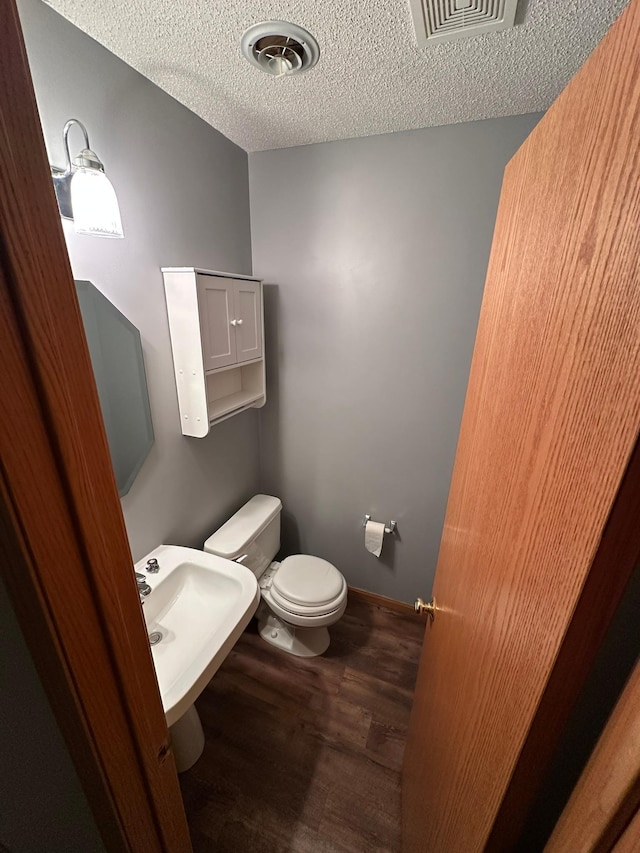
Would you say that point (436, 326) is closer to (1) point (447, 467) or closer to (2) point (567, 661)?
(1) point (447, 467)

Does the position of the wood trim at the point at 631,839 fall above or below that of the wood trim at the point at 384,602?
above

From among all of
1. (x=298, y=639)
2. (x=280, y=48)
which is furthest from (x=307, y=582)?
(x=280, y=48)

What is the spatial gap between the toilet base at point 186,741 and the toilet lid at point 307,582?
56 cm

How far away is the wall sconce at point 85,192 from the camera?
85cm

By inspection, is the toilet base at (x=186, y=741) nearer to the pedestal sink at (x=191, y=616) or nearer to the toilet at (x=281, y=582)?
the pedestal sink at (x=191, y=616)

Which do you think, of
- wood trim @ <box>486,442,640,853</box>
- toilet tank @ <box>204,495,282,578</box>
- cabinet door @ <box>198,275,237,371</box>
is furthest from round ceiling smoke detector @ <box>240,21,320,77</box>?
toilet tank @ <box>204,495,282,578</box>

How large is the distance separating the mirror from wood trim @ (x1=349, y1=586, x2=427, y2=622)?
1514mm

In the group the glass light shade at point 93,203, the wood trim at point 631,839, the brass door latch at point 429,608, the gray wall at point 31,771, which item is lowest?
the brass door latch at point 429,608

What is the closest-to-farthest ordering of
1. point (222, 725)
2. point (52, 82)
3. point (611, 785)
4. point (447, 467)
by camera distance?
point (611, 785) < point (52, 82) < point (222, 725) < point (447, 467)

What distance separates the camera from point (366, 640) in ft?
6.00

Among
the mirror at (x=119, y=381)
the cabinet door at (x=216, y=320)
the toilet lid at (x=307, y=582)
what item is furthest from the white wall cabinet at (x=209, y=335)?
the toilet lid at (x=307, y=582)

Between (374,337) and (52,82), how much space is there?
51.2 inches

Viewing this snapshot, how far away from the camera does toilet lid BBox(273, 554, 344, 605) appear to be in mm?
1592

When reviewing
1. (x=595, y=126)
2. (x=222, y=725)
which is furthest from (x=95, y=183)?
(x=222, y=725)
